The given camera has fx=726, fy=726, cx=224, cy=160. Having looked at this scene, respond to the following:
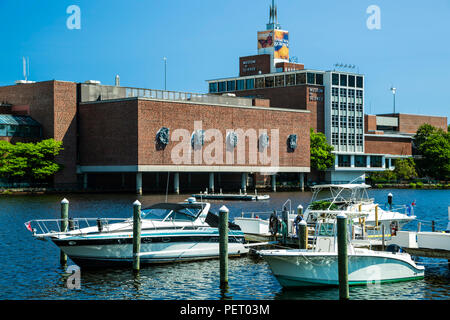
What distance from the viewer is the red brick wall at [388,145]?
17551 cm

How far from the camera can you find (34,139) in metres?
124

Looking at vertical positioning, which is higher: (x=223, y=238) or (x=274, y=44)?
(x=274, y=44)

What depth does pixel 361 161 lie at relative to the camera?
171 metres

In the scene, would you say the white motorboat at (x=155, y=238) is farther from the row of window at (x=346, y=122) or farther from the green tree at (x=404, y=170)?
the green tree at (x=404, y=170)

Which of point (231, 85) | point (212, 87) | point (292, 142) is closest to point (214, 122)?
point (292, 142)

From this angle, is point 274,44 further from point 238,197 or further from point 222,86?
point 238,197

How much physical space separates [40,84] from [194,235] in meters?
92.2

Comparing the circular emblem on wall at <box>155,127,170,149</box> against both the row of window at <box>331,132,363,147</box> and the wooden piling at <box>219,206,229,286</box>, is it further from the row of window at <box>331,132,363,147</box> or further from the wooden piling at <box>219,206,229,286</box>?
the wooden piling at <box>219,206,229,286</box>

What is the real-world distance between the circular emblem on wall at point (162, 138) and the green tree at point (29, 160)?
16543mm

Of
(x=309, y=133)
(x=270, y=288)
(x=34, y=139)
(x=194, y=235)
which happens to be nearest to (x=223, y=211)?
(x=270, y=288)

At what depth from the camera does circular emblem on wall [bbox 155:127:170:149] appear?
391 feet

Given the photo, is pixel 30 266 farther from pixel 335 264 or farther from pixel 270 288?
pixel 335 264

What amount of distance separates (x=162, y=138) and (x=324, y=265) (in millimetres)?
89135

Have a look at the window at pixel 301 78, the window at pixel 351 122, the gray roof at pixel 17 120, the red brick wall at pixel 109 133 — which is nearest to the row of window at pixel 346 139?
the window at pixel 351 122
